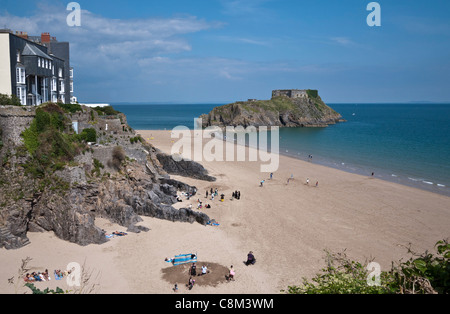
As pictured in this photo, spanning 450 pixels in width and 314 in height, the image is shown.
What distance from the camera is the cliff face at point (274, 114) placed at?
100 meters

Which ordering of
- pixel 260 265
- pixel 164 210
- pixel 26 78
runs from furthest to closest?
pixel 26 78, pixel 164 210, pixel 260 265

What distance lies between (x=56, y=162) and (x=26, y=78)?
14670 millimetres

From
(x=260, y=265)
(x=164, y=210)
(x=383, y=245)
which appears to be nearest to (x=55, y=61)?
(x=164, y=210)

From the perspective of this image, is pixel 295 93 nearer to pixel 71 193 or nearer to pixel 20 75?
pixel 20 75

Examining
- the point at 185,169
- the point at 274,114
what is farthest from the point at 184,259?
the point at 274,114

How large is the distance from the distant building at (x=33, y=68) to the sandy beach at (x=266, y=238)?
15.9m

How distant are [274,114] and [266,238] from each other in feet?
295

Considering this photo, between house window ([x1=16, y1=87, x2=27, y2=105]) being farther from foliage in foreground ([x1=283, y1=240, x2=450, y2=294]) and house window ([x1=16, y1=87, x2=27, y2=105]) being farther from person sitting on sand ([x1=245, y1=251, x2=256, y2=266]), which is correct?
foliage in foreground ([x1=283, y1=240, x2=450, y2=294])

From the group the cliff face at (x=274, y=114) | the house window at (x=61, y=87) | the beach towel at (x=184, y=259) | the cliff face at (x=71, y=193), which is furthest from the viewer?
the cliff face at (x=274, y=114)

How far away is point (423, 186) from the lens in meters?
35.3

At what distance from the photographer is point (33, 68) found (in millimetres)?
30062

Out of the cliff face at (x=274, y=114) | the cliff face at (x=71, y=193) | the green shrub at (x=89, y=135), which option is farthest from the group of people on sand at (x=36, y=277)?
the cliff face at (x=274, y=114)

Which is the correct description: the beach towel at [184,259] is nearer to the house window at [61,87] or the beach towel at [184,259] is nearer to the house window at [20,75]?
the house window at [20,75]
